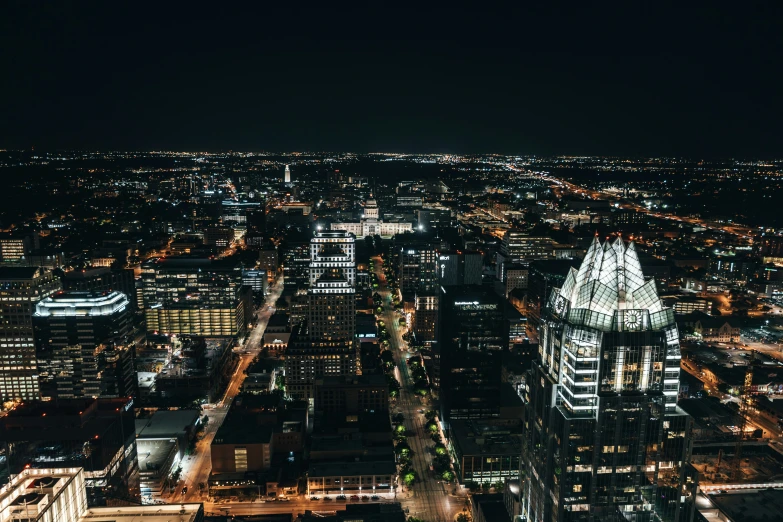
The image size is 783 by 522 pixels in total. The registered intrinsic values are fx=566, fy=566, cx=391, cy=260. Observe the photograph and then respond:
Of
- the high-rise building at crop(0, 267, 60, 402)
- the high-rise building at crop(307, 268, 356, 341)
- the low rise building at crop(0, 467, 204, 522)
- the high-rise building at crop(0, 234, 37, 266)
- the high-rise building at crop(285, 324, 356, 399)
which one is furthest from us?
the high-rise building at crop(0, 234, 37, 266)

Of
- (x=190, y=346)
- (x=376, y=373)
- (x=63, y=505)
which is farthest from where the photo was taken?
(x=190, y=346)

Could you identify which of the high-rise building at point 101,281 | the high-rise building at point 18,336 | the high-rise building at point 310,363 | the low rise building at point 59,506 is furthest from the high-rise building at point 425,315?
the low rise building at point 59,506

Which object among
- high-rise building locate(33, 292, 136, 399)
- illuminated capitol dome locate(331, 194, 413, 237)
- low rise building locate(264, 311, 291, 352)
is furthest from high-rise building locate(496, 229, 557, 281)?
high-rise building locate(33, 292, 136, 399)

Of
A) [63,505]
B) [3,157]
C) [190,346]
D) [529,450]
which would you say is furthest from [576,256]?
[3,157]

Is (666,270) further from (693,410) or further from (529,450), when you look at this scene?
(529,450)

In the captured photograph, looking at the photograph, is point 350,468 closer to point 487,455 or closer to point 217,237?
point 487,455

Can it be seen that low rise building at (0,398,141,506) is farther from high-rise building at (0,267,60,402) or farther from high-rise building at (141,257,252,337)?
high-rise building at (141,257,252,337)
